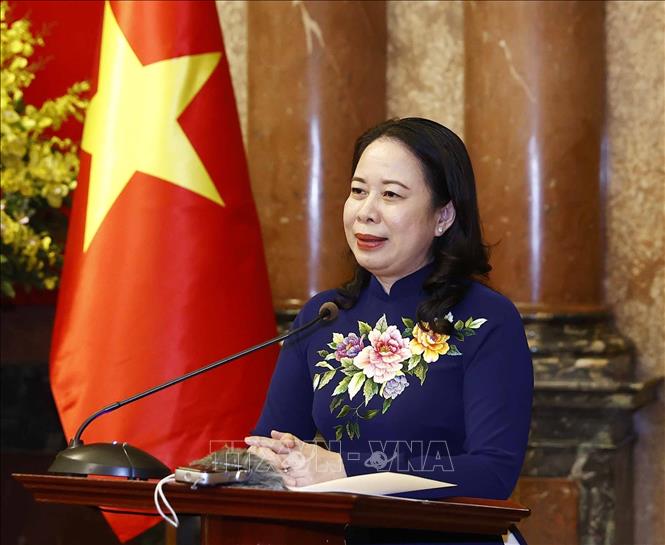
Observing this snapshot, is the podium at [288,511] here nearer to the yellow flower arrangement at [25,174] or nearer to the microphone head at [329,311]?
the microphone head at [329,311]

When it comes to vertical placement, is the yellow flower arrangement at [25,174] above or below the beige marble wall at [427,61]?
below

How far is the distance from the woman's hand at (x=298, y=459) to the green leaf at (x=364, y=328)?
430 mm

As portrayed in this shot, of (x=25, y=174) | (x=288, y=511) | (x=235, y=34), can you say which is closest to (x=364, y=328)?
(x=288, y=511)

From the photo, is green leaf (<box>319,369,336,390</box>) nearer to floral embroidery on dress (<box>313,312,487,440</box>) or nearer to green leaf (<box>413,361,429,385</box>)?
floral embroidery on dress (<box>313,312,487,440</box>)

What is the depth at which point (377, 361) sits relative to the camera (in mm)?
2021

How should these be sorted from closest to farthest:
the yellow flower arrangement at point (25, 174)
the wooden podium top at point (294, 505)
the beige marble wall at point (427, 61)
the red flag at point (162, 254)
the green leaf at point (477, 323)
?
1. the wooden podium top at point (294, 505)
2. the green leaf at point (477, 323)
3. the red flag at point (162, 254)
4. the yellow flower arrangement at point (25, 174)
5. the beige marble wall at point (427, 61)

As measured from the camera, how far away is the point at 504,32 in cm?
339

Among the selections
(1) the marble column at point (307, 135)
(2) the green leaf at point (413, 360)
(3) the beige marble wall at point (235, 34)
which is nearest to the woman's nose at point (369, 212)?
(2) the green leaf at point (413, 360)

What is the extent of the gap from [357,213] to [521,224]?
141cm

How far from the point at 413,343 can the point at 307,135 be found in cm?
173

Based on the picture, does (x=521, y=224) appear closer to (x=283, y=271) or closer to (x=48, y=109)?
(x=283, y=271)

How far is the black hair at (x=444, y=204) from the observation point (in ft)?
6.74

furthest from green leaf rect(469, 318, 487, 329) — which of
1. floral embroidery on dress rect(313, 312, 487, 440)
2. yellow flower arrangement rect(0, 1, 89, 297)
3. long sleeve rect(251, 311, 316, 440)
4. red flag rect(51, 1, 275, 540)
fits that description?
yellow flower arrangement rect(0, 1, 89, 297)

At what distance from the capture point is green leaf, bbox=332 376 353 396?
2035 mm
